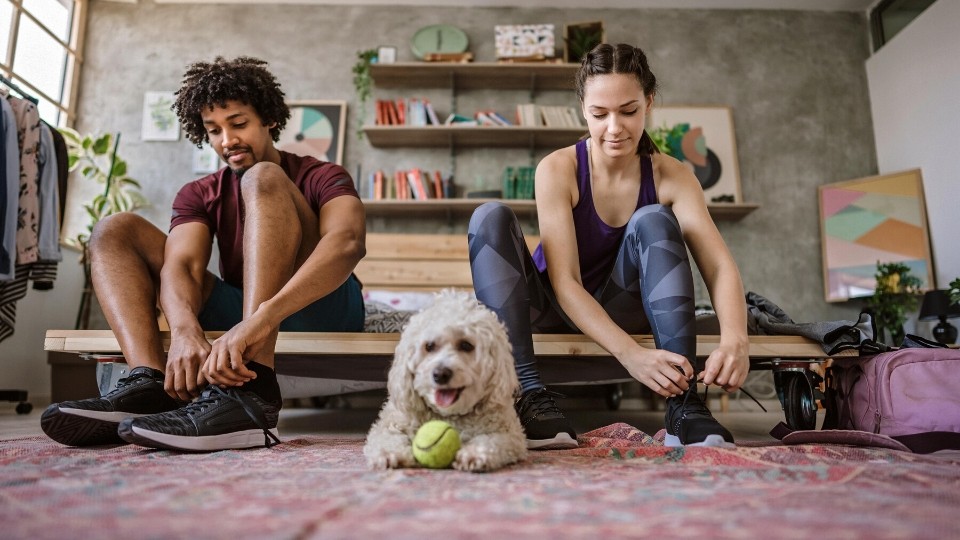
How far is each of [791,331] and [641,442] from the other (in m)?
0.63

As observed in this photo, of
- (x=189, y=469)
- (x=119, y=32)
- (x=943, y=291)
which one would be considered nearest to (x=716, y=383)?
(x=189, y=469)

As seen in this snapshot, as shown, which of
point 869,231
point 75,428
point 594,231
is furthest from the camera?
point 869,231

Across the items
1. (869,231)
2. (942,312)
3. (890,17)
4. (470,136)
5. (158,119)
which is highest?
(890,17)

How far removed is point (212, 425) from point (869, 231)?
4.33 metres

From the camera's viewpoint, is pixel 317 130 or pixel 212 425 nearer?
pixel 212 425

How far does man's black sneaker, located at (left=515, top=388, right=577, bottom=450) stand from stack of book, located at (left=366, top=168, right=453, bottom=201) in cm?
297

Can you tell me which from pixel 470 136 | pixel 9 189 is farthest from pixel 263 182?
pixel 470 136

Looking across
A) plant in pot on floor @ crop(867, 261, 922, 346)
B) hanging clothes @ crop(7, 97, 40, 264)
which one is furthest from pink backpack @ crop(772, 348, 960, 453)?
hanging clothes @ crop(7, 97, 40, 264)

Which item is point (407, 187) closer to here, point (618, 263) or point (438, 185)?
point (438, 185)

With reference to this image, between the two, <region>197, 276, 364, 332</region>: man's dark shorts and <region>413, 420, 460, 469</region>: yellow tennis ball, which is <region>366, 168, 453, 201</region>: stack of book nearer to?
<region>197, 276, 364, 332</region>: man's dark shorts

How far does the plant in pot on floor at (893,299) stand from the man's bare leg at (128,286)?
12.5 feet

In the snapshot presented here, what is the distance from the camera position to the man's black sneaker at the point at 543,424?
1.24 metres

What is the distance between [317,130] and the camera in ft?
14.4

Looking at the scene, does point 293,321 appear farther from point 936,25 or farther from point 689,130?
point 936,25
